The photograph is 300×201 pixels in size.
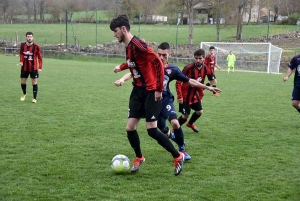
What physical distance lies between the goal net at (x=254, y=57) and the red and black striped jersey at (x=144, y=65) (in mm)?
25418

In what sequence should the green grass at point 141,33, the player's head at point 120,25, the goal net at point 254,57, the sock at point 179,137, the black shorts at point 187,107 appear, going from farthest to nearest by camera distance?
the green grass at point 141,33 < the goal net at point 254,57 < the black shorts at point 187,107 < the sock at point 179,137 < the player's head at point 120,25

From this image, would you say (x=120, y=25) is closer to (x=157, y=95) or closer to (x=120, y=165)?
(x=157, y=95)

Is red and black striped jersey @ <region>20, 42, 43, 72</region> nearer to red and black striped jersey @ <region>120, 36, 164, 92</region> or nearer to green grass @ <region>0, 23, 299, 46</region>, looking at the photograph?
red and black striped jersey @ <region>120, 36, 164, 92</region>

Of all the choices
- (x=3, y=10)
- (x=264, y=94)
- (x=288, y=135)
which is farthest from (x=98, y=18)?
(x=288, y=135)

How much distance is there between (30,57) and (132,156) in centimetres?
632

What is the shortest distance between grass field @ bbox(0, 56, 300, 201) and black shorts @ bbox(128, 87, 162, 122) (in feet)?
2.53

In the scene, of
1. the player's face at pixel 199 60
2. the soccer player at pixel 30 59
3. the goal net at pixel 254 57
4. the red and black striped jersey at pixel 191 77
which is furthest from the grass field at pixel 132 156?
the goal net at pixel 254 57

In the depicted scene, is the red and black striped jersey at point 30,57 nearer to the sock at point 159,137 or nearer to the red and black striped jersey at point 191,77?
the red and black striped jersey at point 191,77

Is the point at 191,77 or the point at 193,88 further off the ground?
the point at 191,77

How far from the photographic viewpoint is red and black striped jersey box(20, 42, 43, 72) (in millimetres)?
11312

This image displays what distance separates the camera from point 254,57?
3048cm

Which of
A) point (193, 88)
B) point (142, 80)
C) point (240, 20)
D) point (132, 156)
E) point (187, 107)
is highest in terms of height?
point (240, 20)

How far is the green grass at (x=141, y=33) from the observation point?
1559 inches

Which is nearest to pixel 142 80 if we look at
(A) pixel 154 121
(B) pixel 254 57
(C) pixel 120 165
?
(A) pixel 154 121
